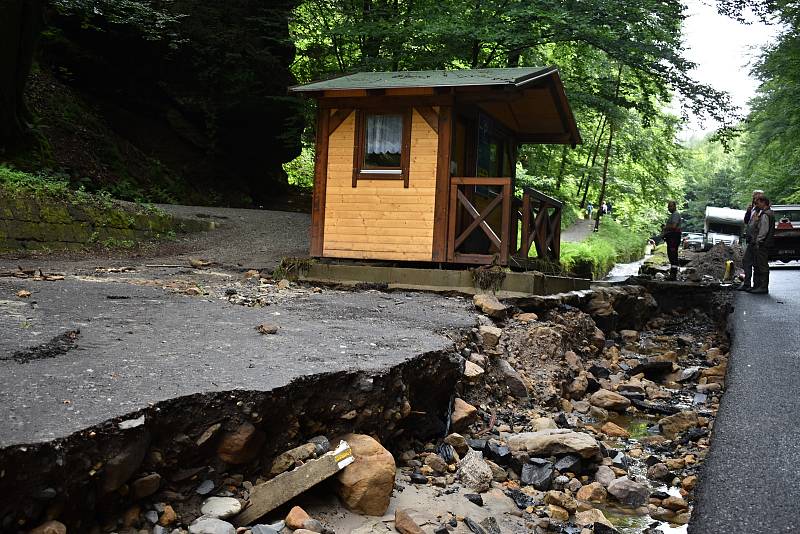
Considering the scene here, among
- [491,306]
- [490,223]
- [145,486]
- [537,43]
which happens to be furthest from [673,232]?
[145,486]

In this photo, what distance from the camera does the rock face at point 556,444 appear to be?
510 cm

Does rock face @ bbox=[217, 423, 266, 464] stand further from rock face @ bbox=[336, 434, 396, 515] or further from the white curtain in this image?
the white curtain

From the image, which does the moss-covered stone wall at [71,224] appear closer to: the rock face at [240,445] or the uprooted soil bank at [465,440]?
the uprooted soil bank at [465,440]

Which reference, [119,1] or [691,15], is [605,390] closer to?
[691,15]

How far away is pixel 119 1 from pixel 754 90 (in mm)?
27970

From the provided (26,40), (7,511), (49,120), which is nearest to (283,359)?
(7,511)

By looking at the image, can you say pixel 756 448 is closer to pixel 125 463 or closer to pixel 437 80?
pixel 125 463

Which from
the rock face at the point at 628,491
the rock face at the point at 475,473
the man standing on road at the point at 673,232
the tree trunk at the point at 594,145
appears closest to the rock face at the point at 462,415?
the rock face at the point at 475,473

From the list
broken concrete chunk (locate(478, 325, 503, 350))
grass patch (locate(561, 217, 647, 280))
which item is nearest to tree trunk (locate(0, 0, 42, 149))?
broken concrete chunk (locate(478, 325, 503, 350))

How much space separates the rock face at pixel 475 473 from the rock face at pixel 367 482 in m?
0.77

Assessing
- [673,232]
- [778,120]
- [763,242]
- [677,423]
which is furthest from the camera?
[778,120]

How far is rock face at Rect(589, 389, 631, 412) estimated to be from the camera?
722cm

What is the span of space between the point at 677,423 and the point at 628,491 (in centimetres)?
206

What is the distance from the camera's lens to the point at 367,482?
12.5 feet
